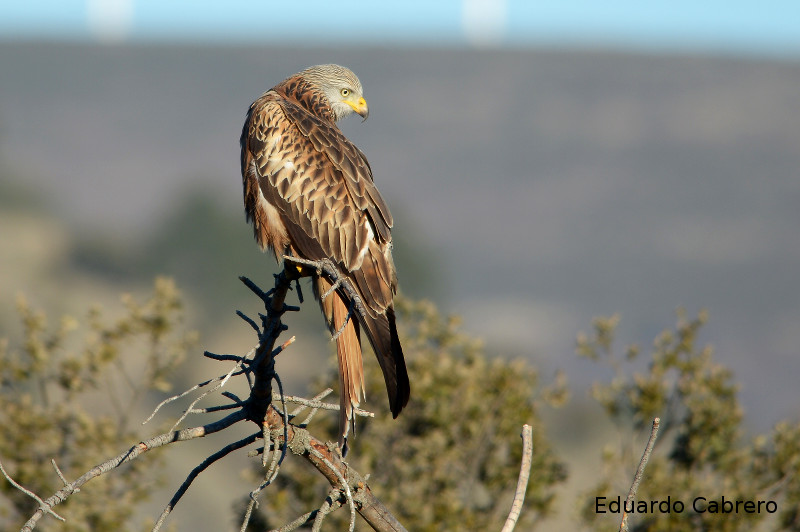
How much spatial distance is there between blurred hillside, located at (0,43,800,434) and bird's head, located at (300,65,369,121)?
3826 centimetres

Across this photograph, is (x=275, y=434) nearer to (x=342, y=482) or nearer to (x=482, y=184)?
(x=342, y=482)

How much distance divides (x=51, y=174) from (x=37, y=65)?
10.3m

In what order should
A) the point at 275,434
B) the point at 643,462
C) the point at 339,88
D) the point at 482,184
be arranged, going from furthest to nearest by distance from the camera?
the point at 482,184 < the point at 339,88 < the point at 275,434 < the point at 643,462

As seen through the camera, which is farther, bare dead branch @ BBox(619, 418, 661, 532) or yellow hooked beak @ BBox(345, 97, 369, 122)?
yellow hooked beak @ BBox(345, 97, 369, 122)

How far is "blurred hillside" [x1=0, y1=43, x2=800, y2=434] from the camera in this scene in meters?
55.6

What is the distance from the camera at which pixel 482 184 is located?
70.7 m

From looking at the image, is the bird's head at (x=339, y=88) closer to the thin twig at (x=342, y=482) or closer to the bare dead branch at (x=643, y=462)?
the thin twig at (x=342, y=482)

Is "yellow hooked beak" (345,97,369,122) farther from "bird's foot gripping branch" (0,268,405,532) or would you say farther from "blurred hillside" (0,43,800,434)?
"blurred hillside" (0,43,800,434)

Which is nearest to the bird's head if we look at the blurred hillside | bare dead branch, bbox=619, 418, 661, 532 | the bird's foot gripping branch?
the bird's foot gripping branch

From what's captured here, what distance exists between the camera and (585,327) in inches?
2078

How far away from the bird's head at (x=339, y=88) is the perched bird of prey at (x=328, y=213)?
30.6 inches

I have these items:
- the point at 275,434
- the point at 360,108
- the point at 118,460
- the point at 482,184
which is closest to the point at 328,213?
the point at 360,108

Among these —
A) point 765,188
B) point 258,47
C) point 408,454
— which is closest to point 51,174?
point 258,47

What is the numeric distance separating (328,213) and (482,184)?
213 ft
